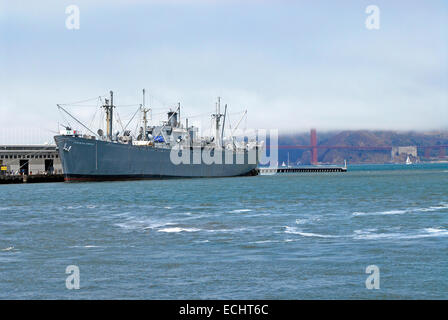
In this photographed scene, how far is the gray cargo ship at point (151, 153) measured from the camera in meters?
97.6

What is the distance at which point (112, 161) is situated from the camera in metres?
101

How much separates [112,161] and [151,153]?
9.43m

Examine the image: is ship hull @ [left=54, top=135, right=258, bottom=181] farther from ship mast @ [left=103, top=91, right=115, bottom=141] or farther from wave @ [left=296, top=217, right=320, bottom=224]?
wave @ [left=296, top=217, right=320, bottom=224]

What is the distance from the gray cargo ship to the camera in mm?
97562

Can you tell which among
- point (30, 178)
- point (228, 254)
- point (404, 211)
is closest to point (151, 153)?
point (30, 178)

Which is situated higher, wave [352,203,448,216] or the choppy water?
the choppy water

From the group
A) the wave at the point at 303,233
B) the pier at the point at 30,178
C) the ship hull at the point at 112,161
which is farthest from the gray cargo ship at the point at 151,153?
the wave at the point at 303,233

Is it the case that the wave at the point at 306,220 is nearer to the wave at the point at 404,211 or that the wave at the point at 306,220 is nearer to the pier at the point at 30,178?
the wave at the point at 404,211

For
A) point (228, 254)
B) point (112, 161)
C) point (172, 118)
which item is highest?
point (172, 118)
